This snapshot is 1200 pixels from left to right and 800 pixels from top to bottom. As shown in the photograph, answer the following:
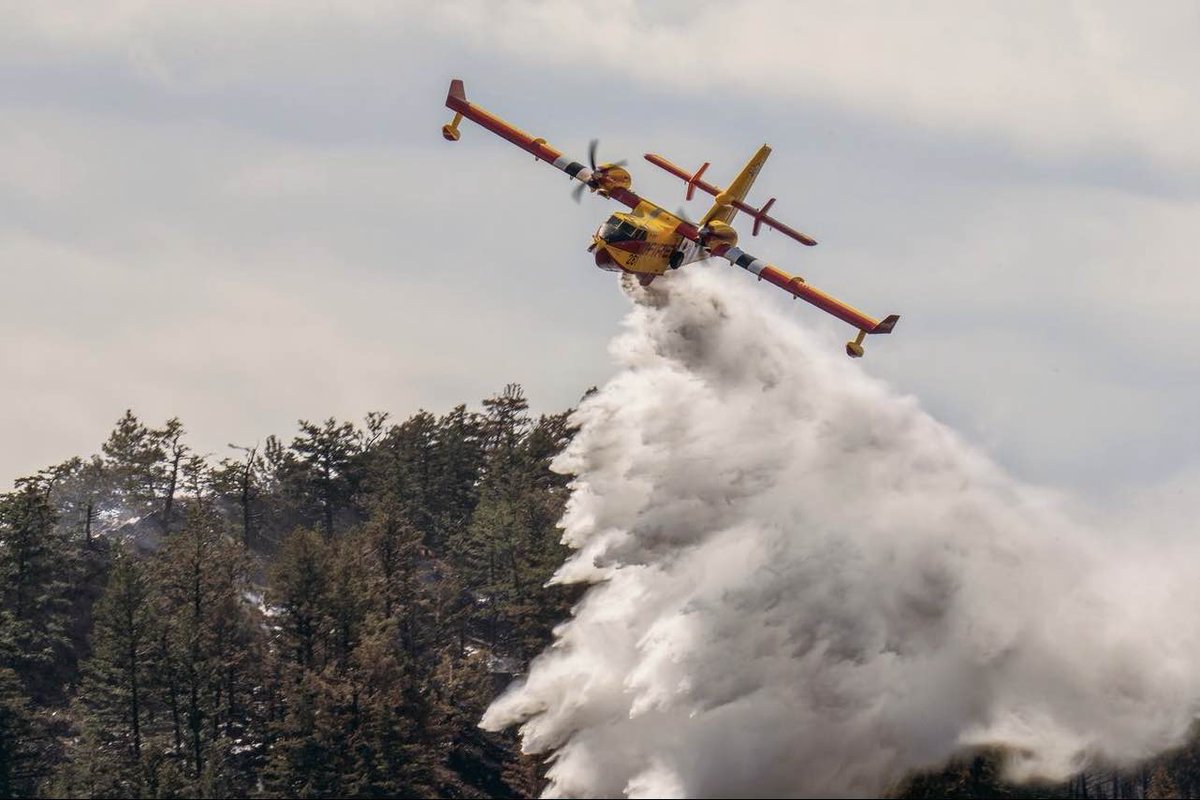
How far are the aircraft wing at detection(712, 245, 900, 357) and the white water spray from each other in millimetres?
1864

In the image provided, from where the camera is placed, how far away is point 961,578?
6900 cm

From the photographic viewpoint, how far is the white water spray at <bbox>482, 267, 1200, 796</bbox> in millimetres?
63062

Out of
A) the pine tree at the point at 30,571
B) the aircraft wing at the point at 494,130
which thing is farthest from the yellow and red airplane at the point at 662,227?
the pine tree at the point at 30,571

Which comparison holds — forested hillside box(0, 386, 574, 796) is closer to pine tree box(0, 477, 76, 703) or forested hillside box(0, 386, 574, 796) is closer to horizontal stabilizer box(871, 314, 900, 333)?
pine tree box(0, 477, 76, 703)

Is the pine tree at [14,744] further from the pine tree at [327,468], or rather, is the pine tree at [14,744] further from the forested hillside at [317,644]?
the pine tree at [327,468]

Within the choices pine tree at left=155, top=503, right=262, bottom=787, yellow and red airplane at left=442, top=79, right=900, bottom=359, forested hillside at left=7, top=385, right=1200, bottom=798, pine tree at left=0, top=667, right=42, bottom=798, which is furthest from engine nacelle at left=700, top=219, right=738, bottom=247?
pine tree at left=0, top=667, right=42, bottom=798

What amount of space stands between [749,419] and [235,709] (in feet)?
115

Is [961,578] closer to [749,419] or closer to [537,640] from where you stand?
[749,419]

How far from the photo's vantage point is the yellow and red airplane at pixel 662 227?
70.9 metres

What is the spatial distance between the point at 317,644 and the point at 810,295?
30.6 meters

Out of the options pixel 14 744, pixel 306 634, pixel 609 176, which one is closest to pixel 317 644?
pixel 306 634

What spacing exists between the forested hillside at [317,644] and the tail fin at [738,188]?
21.9 m

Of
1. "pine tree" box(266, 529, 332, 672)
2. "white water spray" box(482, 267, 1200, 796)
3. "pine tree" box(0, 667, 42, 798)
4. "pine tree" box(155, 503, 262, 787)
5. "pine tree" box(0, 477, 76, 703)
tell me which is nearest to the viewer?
"white water spray" box(482, 267, 1200, 796)

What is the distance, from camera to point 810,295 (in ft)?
255
